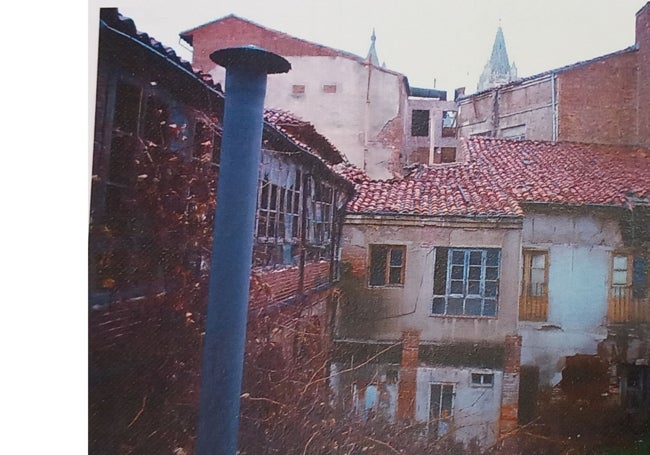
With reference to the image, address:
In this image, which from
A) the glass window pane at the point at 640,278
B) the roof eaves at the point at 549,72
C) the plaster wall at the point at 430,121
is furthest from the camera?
the plaster wall at the point at 430,121

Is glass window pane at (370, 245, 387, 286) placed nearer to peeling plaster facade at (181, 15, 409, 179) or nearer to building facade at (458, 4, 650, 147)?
peeling plaster facade at (181, 15, 409, 179)

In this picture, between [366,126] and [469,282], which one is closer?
[469,282]

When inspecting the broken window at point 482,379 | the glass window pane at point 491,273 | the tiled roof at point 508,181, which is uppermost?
the tiled roof at point 508,181

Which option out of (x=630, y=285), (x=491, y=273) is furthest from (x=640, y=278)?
(x=491, y=273)

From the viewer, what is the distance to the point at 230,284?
325 centimetres

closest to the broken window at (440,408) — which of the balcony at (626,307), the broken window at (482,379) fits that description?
the broken window at (482,379)

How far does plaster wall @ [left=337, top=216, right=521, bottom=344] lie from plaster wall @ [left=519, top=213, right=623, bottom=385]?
11 cm

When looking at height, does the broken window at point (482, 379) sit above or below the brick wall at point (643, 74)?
below

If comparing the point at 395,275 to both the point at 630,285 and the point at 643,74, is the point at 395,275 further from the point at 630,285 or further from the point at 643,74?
the point at 643,74

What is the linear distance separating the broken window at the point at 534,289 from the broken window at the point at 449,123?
2.21 feet

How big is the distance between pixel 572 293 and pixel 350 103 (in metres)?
1.33

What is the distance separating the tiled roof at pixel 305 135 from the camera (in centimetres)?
330

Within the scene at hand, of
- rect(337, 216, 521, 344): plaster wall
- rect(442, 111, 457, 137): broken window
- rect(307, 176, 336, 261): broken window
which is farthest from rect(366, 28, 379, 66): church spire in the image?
rect(337, 216, 521, 344): plaster wall

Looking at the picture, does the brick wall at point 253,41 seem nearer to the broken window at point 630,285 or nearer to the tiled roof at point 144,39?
the tiled roof at point 144,39
